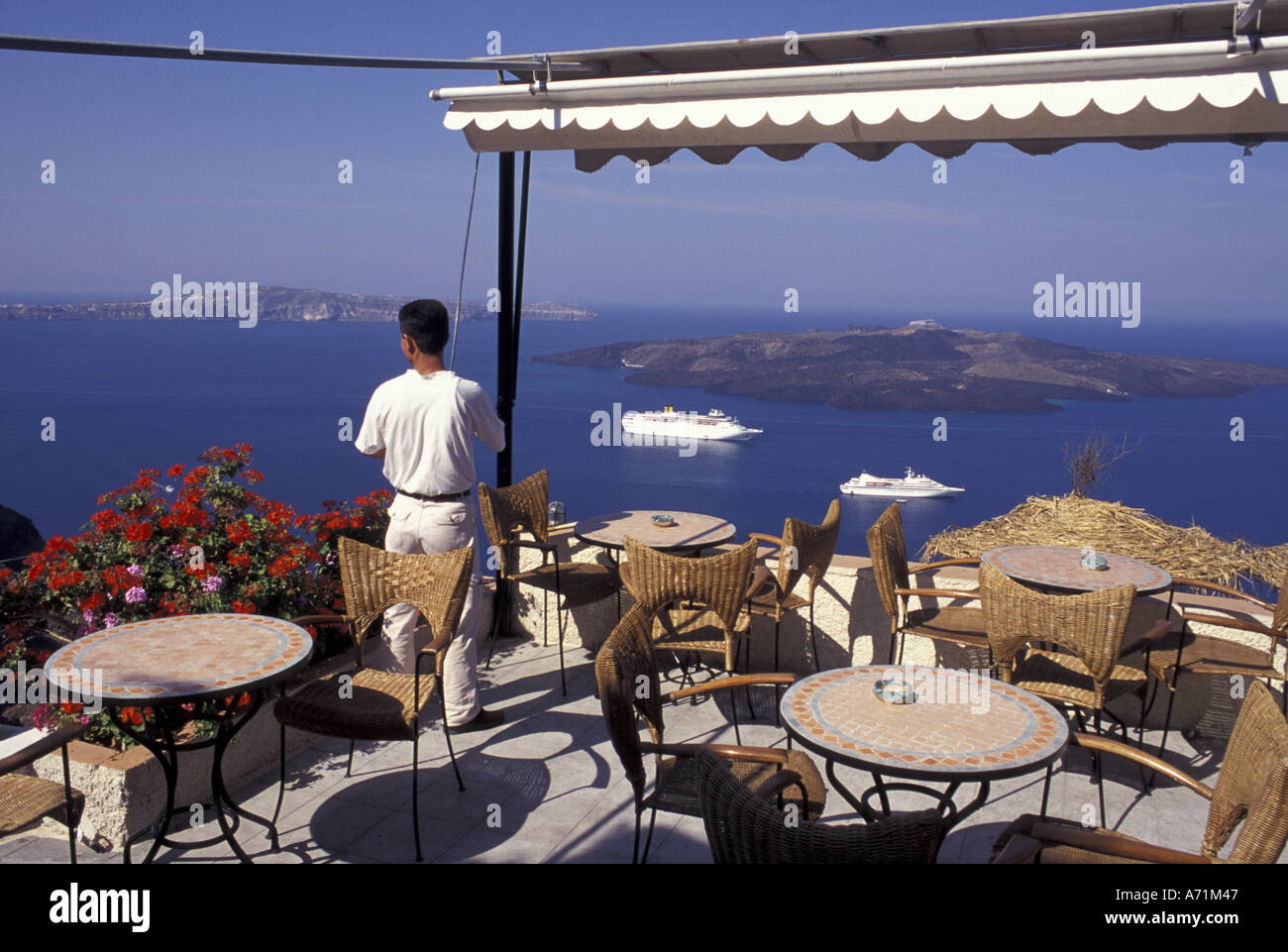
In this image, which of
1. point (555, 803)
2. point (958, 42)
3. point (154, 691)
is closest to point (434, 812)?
point (555, 803)

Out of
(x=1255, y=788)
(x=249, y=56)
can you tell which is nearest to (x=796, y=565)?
(x=1255, y=788)

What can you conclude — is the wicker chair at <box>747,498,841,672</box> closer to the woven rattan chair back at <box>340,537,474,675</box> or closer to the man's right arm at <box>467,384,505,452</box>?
the man's right arm at <box>467,384,505,452</box>

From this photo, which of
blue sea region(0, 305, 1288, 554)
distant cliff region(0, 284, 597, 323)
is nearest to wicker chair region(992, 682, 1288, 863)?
distant cliff region(0, 284, 597, 323)

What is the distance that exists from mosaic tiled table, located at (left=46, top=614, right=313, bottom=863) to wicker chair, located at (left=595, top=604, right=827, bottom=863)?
0.89m

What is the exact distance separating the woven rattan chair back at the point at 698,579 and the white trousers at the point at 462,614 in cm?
60

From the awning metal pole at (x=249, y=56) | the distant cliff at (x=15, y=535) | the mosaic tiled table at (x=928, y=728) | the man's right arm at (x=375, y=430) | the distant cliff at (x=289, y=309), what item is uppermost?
the distant cliff at (x=289, y=309)

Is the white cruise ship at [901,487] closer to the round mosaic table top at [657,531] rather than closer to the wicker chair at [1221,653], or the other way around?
the round mosaic table top at [657,531]

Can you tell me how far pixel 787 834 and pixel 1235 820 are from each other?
3.70 feet

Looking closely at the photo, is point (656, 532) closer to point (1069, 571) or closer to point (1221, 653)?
point (1069, 571)

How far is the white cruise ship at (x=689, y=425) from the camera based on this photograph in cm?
5181

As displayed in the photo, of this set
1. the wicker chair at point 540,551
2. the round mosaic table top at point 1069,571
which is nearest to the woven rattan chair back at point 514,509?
the wicker chair at point 540,551

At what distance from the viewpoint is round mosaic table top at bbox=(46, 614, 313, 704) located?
7.24 ft

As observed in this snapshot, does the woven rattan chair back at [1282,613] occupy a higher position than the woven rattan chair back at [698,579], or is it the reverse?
the woven rattan chair back at [698,579]
